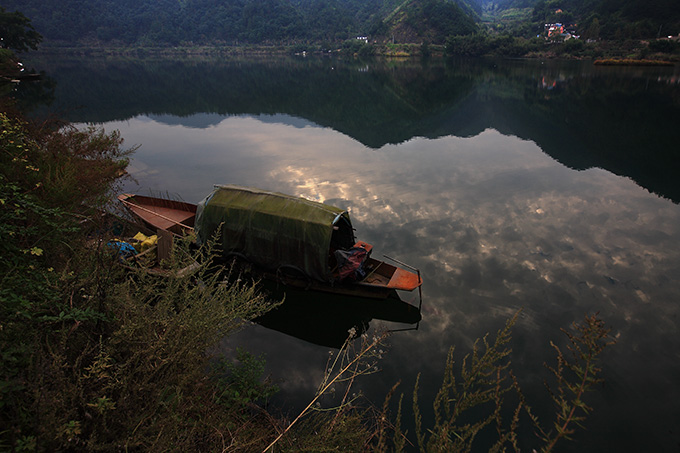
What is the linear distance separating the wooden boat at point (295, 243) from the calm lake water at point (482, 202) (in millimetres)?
1302

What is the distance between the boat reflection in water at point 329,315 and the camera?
498 inches

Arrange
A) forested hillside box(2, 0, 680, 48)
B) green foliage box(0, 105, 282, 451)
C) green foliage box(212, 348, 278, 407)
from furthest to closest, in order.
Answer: forested hillside box(2, 0, 680, 48) < green foliage box(212, 348, 278, 407) < green foliage box(0, 105, 282, 451)

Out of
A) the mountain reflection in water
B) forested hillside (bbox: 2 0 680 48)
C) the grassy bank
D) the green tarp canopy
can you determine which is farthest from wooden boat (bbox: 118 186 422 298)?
forested hillside (bbox: 2 0 680 48)

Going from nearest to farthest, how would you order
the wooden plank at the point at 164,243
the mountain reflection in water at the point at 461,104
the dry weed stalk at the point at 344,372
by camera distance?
the dry weed stalk at the point at 344,372, the wooden plank at the point at 164,243, the mountain reflection in water at the point at 461,104

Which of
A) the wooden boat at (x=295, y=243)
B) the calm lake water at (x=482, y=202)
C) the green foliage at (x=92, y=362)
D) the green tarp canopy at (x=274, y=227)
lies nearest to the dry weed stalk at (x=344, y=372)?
the green foliage at (x=92, y=362)

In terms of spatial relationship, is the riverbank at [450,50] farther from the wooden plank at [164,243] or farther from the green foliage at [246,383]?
the green foliage at [246,383]

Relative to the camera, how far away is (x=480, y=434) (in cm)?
892

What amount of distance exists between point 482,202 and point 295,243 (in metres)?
14.4

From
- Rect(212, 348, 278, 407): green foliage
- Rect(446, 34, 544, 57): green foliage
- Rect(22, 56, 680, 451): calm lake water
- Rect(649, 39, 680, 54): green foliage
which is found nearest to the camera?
Rect(212, 348, 278, 407): green foliage

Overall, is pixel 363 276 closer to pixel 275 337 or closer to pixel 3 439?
pixel 275 337

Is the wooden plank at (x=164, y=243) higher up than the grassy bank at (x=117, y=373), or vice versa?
the grassy bank at (x=117, y=373)

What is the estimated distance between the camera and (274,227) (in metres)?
13.0

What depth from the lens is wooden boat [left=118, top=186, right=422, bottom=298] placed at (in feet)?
41.4

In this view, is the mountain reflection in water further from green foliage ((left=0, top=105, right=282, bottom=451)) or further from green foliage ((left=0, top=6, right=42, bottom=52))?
green foliage ((left=0, top=105, right=282, bottom=451))
